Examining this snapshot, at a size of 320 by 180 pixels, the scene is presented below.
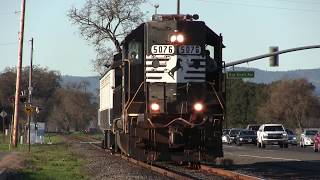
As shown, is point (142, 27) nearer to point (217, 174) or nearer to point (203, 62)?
point (203, 62)

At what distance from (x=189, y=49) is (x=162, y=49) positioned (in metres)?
0.83

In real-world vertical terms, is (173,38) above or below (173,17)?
below

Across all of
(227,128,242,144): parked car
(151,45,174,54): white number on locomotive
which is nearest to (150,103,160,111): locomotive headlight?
(151,45,174,54): white number on locomotive

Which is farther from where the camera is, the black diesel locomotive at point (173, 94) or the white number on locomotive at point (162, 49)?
the white number on locomotive at point (162, 49)

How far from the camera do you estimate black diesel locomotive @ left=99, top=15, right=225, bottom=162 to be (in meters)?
19.9

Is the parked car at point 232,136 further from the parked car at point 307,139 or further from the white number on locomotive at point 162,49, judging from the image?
the white number on locomotive at point 162,49

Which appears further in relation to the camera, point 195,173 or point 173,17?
point 195,173

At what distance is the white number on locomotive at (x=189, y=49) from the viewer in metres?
20.4

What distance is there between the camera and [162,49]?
67.3 feet

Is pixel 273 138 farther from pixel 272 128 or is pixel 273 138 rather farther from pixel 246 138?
pixel 246 138

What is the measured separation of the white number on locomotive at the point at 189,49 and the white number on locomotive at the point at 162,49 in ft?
A: 1.00

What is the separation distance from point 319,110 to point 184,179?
100 m

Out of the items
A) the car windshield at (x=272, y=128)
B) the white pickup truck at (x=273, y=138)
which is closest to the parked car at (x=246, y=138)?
the car windshield at (x=272, y=128)

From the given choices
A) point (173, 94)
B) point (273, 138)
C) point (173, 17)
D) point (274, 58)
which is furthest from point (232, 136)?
point (173, 94)
